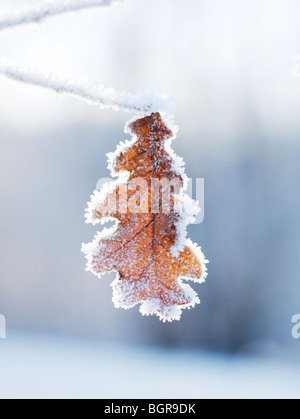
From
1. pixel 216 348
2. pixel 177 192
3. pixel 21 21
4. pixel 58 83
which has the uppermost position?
pixel 21 21

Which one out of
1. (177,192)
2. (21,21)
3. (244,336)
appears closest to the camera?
(21,21)

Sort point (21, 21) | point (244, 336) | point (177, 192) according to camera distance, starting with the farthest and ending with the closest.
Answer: point (244, 336)
point (177, 192)
point (21, 21)

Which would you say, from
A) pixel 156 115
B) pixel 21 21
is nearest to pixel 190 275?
pixel 156 115

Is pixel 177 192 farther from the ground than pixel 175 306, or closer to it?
farther from the ground

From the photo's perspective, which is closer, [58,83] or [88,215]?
[58,83]

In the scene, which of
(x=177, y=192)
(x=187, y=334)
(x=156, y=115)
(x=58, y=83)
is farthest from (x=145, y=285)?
(x=187, y=334)

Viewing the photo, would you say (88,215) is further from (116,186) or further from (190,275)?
(190,275)
